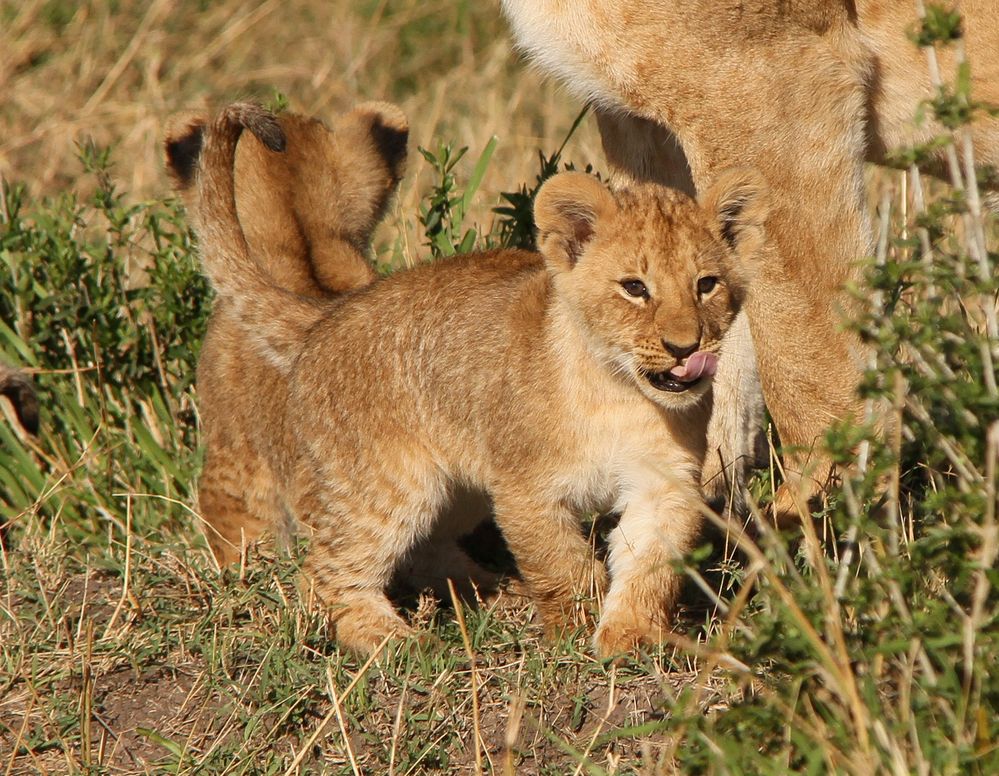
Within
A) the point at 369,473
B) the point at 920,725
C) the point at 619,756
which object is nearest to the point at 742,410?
the point at 369,473

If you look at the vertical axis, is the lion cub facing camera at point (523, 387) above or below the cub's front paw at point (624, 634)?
above

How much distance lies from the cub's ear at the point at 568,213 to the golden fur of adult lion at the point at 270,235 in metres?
1.19

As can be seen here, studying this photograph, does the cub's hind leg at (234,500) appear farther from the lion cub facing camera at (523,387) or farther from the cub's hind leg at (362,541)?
the cub's hind leg at (362,541)

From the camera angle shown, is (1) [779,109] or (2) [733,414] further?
(2) [733,414]

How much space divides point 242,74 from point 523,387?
5.79 meters

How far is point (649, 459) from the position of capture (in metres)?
3.79

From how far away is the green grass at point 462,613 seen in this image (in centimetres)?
281

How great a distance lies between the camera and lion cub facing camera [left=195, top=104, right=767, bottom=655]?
3648 millimetres

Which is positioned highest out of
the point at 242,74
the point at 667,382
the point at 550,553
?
the point at 667,382

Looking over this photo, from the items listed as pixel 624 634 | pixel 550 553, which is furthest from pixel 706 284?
pixel 624 634

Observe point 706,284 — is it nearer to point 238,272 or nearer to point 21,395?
point 238,272

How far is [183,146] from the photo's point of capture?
502 cm

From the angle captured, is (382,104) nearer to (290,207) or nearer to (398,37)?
(290,207)

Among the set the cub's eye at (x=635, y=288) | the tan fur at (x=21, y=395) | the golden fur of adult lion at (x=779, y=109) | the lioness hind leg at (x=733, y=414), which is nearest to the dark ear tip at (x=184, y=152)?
the tan fur at (x=21, y=395)
